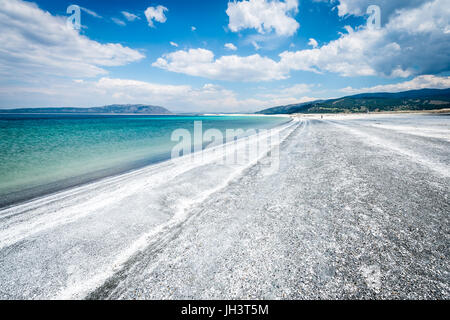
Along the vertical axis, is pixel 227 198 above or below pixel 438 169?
below

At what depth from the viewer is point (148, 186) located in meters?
6.99

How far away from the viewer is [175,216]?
478cm

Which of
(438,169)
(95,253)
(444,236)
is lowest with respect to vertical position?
(95,253)

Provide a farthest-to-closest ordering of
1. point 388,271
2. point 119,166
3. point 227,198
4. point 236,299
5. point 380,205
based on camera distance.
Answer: point 119,166 → point 227,198 → point 380,205 → point 388,271 → point 236,299

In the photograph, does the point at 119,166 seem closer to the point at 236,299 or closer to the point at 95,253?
the point at 95,253

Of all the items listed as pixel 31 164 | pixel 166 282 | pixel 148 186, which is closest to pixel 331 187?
pixel 166 282

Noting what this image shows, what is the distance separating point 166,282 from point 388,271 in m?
3.30

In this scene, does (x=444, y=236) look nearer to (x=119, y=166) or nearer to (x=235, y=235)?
(x=235, y=235)

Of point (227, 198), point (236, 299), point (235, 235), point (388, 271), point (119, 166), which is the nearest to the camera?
point (236, 299)

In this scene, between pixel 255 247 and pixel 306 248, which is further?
pixel 255 247

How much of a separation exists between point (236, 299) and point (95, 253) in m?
2.79

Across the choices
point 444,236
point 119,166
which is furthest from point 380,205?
point 119,166

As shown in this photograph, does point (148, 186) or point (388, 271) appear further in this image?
point (148, 186)

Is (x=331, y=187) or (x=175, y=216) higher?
(x=331, y=187)
